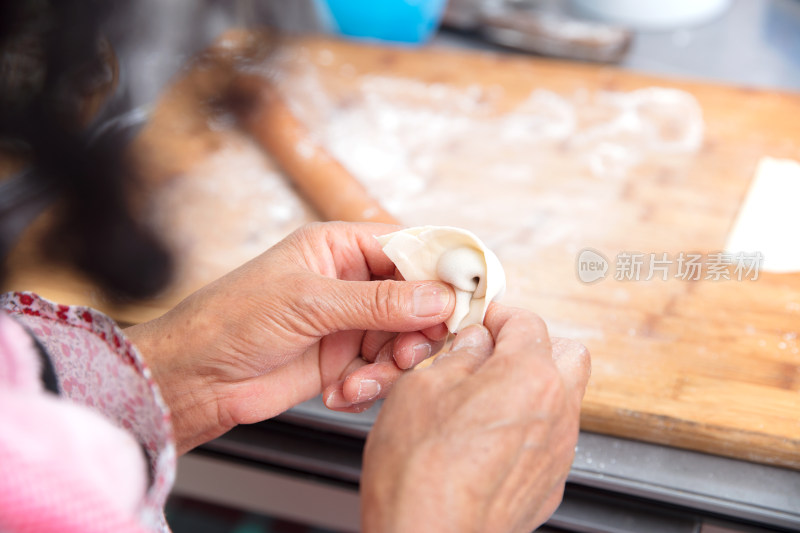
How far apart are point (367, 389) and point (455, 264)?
9.4 inches

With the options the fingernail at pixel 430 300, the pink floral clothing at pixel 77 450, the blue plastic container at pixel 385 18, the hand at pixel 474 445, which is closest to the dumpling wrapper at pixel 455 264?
the fingernail at pixel 430 300

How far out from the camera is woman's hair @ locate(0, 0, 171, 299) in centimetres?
143

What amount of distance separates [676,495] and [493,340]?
14.2 inches

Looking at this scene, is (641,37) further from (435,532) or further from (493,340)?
(435,532)

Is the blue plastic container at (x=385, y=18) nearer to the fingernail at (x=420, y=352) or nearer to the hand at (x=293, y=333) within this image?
the hand at (x=293, y=333)

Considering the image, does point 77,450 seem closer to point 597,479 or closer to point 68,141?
point 597,479

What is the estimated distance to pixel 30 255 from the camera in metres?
1.38

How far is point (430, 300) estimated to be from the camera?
90 cm

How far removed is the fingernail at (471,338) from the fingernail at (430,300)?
0.05 metres

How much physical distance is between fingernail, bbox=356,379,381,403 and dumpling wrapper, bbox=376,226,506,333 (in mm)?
153

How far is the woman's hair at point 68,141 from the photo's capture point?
1.43 metres

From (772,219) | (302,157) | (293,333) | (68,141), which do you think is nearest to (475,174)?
(302,157)

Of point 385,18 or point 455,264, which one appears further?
point 385,18

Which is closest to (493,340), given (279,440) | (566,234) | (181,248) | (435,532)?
(435,532)
